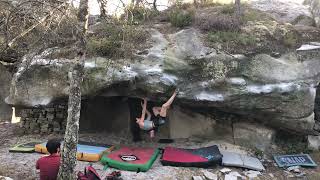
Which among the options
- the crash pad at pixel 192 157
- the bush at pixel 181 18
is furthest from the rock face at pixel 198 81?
the crash pad at pixel 192 157

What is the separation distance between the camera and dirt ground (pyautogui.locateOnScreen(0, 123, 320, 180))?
29.6 feet

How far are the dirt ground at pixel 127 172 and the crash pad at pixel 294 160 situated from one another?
0.13m

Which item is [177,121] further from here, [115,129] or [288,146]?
[288,146]

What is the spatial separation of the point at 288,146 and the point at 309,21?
4245 mm

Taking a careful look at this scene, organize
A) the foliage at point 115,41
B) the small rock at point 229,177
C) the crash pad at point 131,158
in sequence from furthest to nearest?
1. the foliage at point 115,41
2. the small rock at point 229,177
3. the crash pad at point 131,158

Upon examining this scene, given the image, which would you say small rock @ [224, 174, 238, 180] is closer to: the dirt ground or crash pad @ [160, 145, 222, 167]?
the dirt ground

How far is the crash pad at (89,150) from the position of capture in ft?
31.7

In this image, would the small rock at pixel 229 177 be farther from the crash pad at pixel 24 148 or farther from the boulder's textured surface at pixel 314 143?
the crash pad at pixel 24 148

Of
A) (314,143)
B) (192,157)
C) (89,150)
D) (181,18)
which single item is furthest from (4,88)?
(314,143)

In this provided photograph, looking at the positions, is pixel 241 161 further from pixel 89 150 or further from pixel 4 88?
pixel 4 88

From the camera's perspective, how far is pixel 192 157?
9.95m

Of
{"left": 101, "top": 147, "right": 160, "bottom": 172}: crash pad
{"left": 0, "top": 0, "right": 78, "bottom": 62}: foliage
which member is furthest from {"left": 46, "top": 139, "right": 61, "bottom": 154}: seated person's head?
{"left": 101, "top": 147, "right": 160, "bottom": 172}: crash pad

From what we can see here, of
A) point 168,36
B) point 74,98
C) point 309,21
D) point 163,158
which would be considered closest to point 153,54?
point 168,36

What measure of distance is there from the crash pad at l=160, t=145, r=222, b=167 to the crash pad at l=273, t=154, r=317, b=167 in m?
1.59
